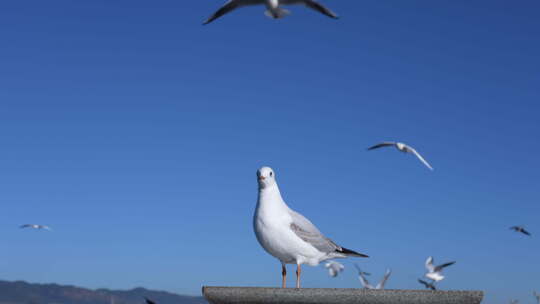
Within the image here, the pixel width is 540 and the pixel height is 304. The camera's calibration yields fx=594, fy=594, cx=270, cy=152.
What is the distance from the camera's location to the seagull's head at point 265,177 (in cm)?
805

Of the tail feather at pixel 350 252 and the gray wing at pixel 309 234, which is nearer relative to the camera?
the gray wing at pixel 309 234

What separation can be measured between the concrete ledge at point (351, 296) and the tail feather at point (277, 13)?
3.60m

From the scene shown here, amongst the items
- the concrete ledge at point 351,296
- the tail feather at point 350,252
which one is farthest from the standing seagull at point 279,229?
the tail feather at point 350,252

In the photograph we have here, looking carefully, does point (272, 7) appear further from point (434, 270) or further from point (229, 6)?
point (434, 270)

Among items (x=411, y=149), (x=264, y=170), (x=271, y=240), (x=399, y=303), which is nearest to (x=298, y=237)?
(x=271, y=240)

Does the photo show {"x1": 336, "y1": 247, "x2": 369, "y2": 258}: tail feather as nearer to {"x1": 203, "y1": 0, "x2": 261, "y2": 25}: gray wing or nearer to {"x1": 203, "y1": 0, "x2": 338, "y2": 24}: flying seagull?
{"x1": 203, "y1": 0, "x2": 338, "y2": 24}: flying seagull

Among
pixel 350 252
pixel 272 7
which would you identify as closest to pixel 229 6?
pixel 272 7

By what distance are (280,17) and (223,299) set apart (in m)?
3.80

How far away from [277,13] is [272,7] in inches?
4.4

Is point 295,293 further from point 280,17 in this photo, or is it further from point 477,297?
point 280,17

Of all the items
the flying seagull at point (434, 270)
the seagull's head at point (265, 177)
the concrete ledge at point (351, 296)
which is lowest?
the concrete ledge at point (351, 296)

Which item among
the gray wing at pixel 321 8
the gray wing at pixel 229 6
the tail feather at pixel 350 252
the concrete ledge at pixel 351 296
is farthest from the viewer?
the tail feather at pixel 350 252

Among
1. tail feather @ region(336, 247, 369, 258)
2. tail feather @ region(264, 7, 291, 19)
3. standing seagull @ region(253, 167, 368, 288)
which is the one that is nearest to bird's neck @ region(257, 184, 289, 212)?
standing seagull @ region(253, 167, 368, 288)

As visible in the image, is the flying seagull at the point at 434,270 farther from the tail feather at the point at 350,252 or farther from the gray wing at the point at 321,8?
the gray wing at the point at 321,8
